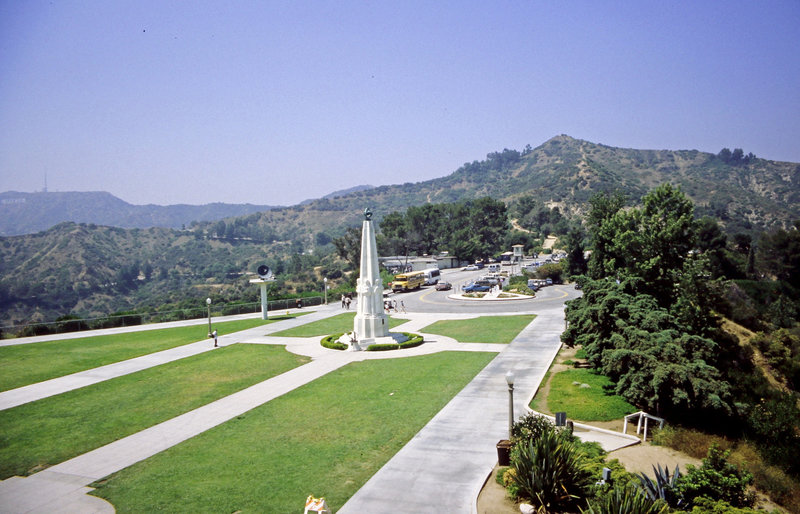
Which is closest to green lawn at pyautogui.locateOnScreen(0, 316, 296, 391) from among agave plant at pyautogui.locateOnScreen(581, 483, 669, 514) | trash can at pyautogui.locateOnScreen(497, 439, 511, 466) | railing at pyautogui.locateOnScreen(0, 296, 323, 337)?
railing at pyautogui.locateOnScreen(0, 296, 323, 337)

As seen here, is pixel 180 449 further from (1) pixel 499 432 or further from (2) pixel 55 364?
(2) pixel 55 364

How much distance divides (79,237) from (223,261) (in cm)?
4139

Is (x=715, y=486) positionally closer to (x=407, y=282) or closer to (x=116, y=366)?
(x=116, y=366)

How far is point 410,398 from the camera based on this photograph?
20.2 m

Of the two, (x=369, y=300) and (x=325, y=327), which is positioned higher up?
(x=369, y=300)

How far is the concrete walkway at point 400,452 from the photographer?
40.0ft

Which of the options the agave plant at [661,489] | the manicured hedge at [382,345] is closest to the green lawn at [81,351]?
the manicured hedge at [382,345]

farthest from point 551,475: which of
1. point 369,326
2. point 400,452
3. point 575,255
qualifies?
point 575,255

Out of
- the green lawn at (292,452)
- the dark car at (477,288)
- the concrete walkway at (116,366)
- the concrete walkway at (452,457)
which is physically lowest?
the concrete walkway at (116,366)

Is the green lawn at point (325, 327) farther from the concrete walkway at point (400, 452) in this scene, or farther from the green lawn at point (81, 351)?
the concrete walkway at point (400, 452)

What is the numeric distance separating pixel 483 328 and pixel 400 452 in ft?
70.4

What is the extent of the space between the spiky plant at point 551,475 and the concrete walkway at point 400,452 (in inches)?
51.5

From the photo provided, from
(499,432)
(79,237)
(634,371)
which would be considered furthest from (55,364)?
(79,237)

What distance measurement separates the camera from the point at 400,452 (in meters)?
14.9
